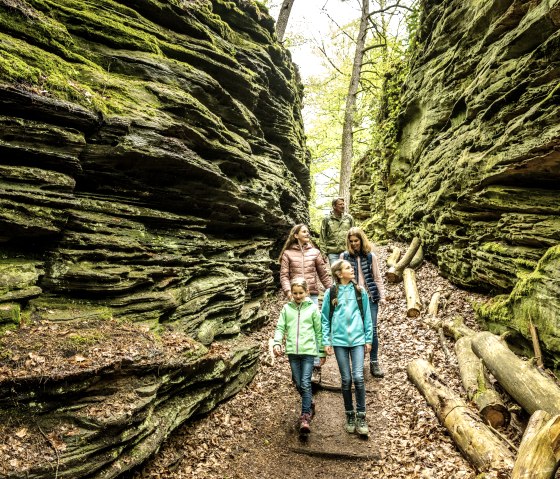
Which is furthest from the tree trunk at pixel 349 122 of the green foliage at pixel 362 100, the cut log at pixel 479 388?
the cut log at pixel 479 388

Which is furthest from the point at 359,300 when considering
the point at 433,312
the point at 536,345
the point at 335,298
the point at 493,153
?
the point at 493,153

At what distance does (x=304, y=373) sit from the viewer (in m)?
5.87

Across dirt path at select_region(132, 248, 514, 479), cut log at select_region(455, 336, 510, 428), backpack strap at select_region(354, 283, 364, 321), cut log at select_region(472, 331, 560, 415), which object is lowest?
dirt path at select_region(132, 248, 514, 479)

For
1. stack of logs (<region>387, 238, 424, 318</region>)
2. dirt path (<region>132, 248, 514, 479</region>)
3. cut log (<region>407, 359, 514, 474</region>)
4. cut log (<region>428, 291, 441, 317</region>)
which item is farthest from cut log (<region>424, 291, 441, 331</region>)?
cut log (<region>407, 359, 514, 474</region>)

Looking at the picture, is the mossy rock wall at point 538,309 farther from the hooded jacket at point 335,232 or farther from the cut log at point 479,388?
the hooded jacket at point 335,232

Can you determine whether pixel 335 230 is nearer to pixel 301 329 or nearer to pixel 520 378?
pixel 301 329

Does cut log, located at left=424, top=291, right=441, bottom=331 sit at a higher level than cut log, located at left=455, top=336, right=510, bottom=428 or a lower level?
higher

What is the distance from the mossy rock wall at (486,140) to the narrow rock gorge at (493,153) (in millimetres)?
26

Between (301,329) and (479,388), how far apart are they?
3109 millimetres

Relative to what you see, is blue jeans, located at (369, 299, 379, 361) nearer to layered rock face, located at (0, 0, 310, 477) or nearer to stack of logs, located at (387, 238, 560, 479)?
stack of logs, located at (387, 238, 560, 479)

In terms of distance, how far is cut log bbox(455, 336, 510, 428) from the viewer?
5207mm

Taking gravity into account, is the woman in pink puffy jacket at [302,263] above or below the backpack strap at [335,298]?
above

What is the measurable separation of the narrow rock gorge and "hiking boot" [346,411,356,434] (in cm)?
334

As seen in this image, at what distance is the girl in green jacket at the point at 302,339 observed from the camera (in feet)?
19.0
